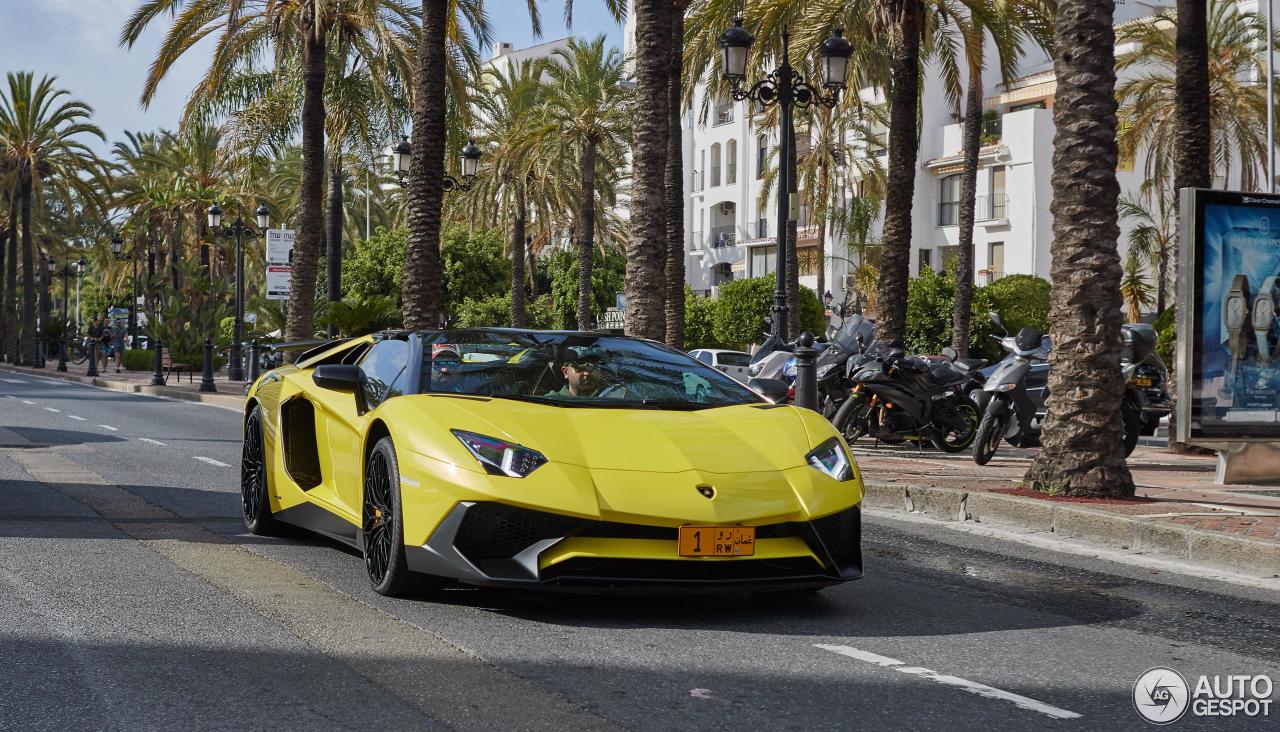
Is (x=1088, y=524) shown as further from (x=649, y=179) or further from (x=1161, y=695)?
(x=649, y=179)

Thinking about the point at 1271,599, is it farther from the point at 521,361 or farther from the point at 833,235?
the point at 833,235

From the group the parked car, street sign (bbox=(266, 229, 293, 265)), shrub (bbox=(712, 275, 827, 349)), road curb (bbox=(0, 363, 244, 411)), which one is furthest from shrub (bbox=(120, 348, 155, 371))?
street sign (bbox=(266, 229, 293, 265))

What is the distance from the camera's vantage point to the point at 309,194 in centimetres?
3098

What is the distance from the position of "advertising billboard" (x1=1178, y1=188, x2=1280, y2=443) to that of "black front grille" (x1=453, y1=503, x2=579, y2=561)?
6.74 metres

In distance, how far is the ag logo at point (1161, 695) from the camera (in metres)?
4.64

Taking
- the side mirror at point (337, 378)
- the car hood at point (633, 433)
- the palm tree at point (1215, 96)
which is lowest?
the car hood at point (633, 433)

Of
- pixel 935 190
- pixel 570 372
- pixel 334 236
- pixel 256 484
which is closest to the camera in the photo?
pixel 570 372

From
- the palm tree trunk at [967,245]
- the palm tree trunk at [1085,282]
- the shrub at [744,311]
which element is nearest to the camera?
the palm tree trunk at [1085,282]

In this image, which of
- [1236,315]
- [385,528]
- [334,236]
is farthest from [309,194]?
[385,528]

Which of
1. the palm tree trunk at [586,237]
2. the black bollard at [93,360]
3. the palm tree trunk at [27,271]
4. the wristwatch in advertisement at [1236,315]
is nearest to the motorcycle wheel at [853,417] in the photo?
the wristwatch in advertisement at [1236,315]

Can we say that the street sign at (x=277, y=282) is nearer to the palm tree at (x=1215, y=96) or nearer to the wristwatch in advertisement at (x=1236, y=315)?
the palm tree at (x=1215, y=96)

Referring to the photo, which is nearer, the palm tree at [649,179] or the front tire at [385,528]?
the front tire at [385,528]

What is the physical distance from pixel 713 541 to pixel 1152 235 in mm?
51196

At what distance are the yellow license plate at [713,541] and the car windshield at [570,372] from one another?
105 centimetres
